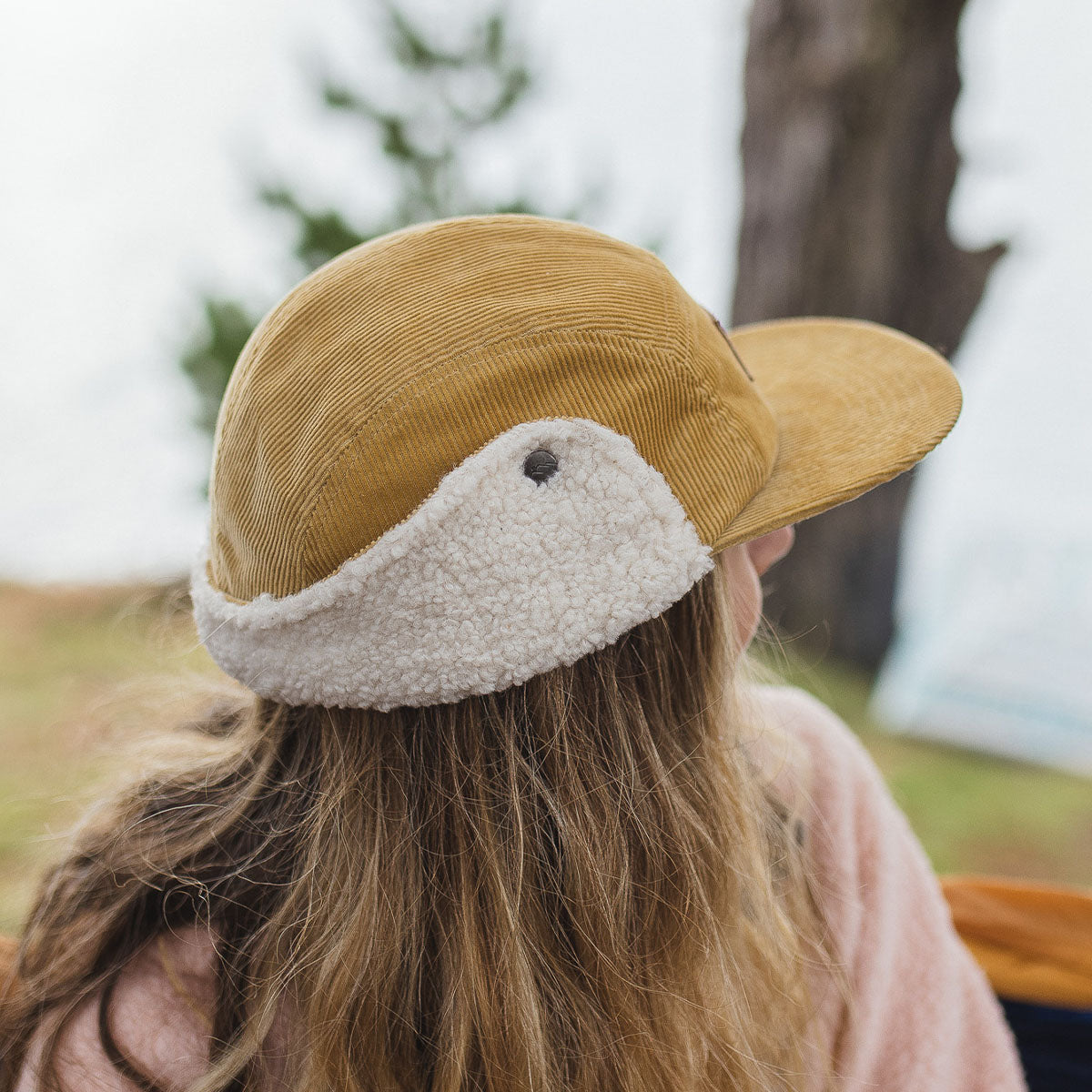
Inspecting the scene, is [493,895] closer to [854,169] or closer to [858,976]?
[858,976]

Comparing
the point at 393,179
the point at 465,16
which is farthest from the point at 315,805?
the point at 465,16

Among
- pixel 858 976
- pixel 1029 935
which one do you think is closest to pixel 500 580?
pixel 858 976

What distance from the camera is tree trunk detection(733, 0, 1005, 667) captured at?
2.49 m

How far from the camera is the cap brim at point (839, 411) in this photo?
0.84m

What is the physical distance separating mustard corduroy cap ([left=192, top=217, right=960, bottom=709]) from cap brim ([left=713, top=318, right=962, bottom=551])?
4 centimetres

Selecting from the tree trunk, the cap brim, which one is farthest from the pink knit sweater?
the tree trunk

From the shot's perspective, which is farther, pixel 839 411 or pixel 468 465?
pixel 839 411

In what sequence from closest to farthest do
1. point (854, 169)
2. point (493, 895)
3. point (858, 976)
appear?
point (493, 895), point (858, 976), point (854, 169)

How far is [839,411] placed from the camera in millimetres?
968

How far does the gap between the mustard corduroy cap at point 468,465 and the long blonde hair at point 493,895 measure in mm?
112

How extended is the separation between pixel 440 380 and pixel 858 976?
90 centimetres

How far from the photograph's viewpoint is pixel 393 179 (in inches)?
155

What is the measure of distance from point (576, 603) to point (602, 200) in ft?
11.2

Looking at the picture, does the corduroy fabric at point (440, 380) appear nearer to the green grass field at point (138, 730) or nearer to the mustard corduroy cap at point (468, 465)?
the mustard corduroy cap at point (468, 465)
